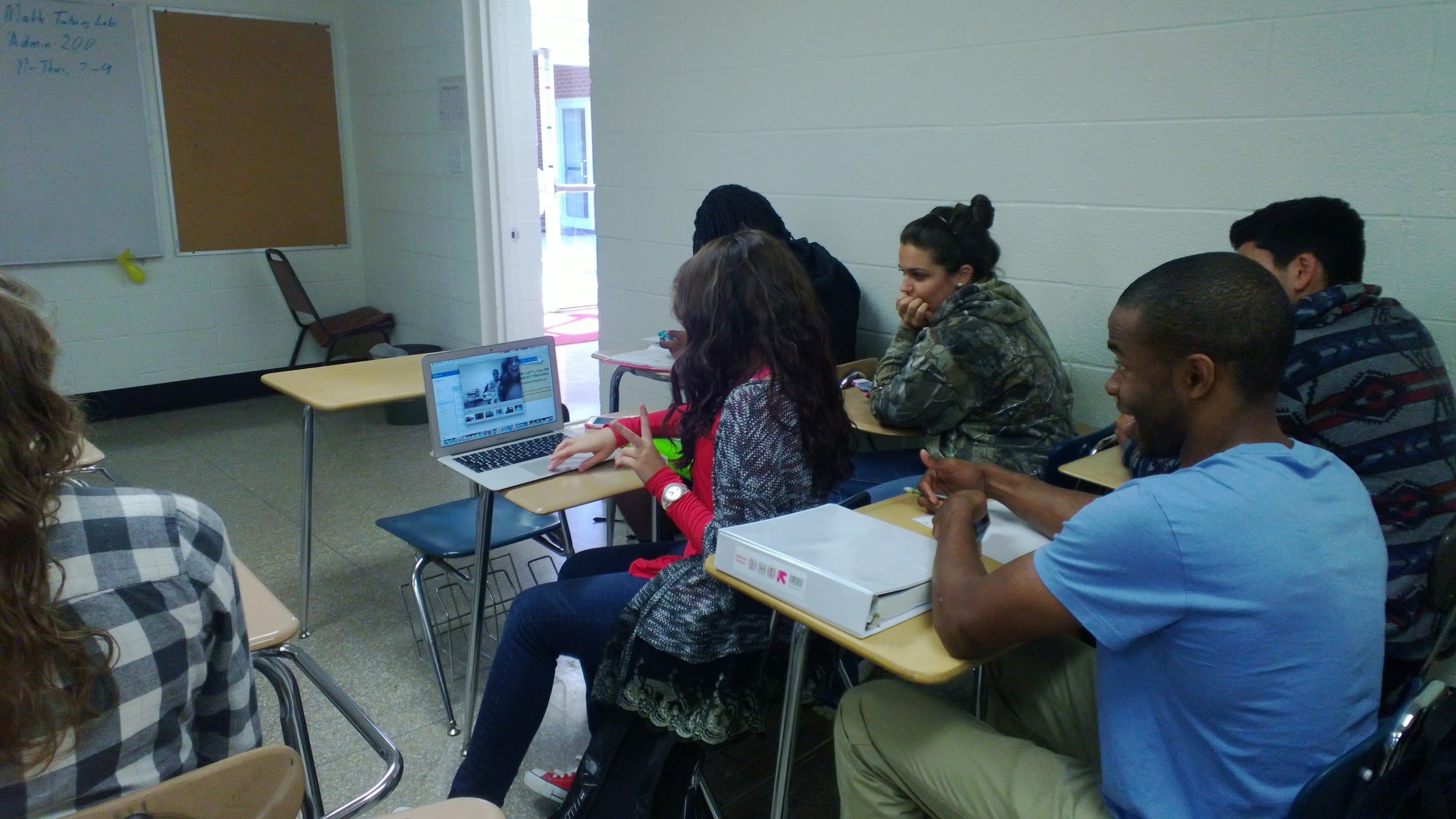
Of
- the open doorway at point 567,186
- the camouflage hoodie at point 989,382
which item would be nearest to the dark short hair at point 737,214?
the camouflage hoodie at point 989,382

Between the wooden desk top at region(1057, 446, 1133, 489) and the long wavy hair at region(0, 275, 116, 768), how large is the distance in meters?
1.64

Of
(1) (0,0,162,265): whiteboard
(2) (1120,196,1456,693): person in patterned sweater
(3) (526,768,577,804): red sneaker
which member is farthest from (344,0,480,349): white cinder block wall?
(2) (1120,196,1456,693): person in patterned sweater

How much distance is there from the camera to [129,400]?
5074 mm

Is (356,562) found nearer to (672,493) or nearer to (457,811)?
(672,493)

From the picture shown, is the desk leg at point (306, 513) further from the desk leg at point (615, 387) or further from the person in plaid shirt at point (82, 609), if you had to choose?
the person in plaid shirt at point (82, 609)

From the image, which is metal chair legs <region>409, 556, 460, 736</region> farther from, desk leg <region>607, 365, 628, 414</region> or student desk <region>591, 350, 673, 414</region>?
desk leg <region>607, 365, 628, 414</region>

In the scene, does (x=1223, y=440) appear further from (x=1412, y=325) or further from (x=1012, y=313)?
(x=1012, y=313)

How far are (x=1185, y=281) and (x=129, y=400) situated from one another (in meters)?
5.43

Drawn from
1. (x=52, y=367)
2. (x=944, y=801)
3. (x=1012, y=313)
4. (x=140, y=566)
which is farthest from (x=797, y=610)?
(x=1012, y=313)

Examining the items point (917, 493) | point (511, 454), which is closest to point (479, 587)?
point (511, 454)

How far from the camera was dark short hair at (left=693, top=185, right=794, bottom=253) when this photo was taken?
321cm

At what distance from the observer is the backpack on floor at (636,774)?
1.64 meters

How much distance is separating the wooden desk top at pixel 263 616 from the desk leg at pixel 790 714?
2.44 feet

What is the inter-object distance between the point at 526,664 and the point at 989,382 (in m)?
1.26
